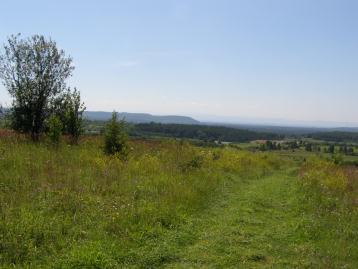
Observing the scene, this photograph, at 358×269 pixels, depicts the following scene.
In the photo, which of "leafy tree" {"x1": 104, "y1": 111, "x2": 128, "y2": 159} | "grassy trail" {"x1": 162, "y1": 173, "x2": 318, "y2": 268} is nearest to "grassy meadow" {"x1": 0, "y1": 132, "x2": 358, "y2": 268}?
"grassy trail" {"x1": 162, "y1": 173, "x2": 318, "y2": 268}

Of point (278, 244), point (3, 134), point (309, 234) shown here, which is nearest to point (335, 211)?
point (309, 234)

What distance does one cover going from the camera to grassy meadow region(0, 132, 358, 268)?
21.8 ft

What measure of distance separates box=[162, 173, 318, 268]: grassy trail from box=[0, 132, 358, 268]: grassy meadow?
0.02 m

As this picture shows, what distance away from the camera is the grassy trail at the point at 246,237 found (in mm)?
6859

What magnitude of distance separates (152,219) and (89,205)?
5.01 feet

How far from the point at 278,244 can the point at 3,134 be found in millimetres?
14997

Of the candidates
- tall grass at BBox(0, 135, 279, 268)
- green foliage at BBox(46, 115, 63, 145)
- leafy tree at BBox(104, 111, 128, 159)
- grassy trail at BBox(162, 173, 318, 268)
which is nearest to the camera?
tall grass at BBox(0, 135, 279, 268)

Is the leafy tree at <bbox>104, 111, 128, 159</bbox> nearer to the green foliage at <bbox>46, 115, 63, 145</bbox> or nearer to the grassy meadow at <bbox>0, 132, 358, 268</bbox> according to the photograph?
the green foliage at <bbox>46, 115, 63, 145</bbox>

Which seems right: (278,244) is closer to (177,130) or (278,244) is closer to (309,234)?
(309,234)

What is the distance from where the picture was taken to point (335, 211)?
1088 cm

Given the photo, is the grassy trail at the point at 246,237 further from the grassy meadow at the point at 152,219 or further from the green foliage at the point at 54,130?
the green foliage at the point at 54,130

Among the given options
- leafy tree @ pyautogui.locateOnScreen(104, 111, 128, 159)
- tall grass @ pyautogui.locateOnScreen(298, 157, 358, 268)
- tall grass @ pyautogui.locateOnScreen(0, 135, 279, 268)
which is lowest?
tall grass @ pyautogui.locateOnScreen(298, 157, 358, 268)

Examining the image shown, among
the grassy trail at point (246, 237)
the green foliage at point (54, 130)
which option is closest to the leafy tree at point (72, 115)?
the green foliage at point (54, 130)

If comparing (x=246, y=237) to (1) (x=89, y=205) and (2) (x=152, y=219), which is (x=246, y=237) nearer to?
(2) (x=152, y=219)
